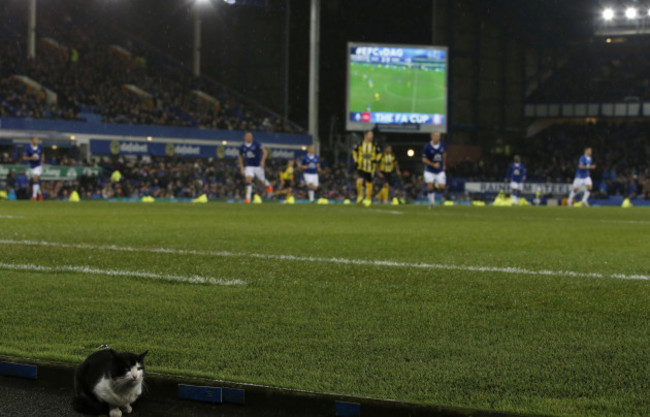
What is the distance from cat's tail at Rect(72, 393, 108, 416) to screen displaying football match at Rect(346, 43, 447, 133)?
1635 inches

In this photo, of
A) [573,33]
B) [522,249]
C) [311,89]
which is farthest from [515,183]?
[573,33]

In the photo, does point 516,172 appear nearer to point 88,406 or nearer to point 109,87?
point 109,87

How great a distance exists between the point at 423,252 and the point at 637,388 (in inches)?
225

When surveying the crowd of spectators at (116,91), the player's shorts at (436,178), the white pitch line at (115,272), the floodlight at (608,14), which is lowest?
the white pitch line at (115,272)

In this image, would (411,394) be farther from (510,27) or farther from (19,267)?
(510,27)

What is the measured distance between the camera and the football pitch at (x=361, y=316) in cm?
348

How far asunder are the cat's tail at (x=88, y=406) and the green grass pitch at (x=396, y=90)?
4178cm

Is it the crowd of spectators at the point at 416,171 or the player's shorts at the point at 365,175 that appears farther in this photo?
the crowd of spectators at the point at 416,171

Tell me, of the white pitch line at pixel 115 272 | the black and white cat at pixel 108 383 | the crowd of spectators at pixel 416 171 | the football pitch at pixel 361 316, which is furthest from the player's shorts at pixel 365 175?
the black and white cat at pixel 108 383

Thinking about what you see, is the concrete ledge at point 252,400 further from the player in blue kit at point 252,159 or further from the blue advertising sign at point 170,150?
the blue advertising sign at point 170,150

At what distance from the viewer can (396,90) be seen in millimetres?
45500

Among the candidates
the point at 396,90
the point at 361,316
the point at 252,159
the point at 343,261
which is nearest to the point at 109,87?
the point at 396,90

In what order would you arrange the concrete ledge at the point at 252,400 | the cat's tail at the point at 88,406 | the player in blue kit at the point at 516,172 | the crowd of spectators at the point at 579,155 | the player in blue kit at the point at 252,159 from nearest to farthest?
the concrete ledge at the point at 252,400 < the cat's tail at the point at 88,406 < the player in blue kit at the point at 252,159 < the player in blue kit at the point at 516,172 < the crowd of spectators at the point at 579,155

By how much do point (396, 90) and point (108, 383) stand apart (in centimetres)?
4325
